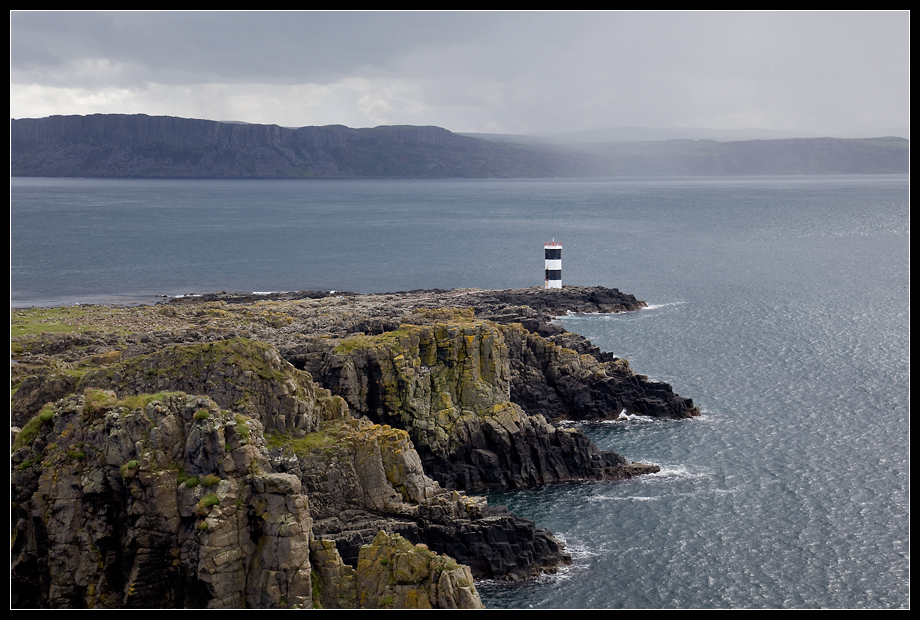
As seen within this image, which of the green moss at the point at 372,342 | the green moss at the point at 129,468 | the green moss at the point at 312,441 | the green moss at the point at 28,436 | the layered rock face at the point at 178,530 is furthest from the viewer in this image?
the green moss at the point at 372,342

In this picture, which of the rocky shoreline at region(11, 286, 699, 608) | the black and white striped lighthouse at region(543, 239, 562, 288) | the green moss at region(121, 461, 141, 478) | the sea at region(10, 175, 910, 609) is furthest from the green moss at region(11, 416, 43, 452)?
the black and white striped lighthouse at region(543, 239, 562, 288)

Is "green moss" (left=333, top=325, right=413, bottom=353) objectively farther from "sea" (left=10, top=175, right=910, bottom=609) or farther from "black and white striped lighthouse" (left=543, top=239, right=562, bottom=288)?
"black and white striped lighthouse" (left=543, top=239, right=562, bottom=288)

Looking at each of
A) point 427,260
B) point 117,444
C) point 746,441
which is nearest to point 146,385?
point 117,444

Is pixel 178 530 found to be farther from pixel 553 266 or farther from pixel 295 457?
pixel 553 266

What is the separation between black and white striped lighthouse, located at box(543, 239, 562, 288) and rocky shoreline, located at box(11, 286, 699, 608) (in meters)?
44.5

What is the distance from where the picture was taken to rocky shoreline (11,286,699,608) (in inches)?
1168

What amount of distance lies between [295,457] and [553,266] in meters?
88.2

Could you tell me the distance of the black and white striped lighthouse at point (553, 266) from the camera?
400 feet

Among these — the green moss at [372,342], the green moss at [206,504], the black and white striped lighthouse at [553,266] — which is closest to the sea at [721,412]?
the black and white striped lighthouse at [553,266]

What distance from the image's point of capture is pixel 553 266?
122875mm

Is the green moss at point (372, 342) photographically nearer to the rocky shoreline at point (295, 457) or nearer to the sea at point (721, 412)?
the rocky shoreline at point (295, 457)

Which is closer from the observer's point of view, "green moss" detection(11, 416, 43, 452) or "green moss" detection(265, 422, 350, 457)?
"green moss" detection(11, 416, 43, 452)

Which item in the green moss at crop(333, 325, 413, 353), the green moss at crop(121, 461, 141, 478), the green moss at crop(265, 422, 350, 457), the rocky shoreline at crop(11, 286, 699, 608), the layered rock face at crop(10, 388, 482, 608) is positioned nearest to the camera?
the layered rock face at crop(10, 388, 482, 608)

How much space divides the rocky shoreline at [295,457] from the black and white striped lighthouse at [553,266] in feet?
146
